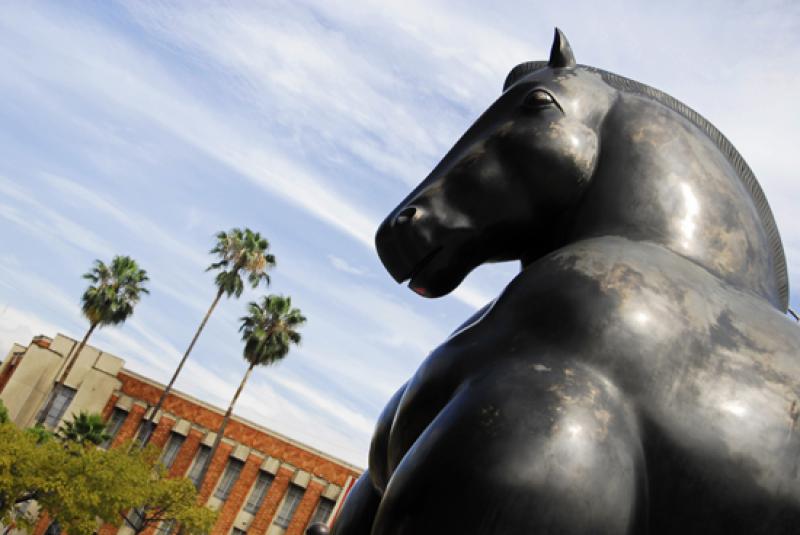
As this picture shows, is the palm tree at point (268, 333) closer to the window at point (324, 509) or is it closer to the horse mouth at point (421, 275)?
the window at point (324, 509)

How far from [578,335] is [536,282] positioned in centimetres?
19

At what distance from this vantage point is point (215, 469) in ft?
122

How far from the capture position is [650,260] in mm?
1690

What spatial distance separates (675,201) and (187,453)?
127 ft

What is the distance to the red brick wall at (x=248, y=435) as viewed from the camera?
3650 centimetres

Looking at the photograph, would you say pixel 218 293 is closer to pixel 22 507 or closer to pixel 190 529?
pixel 190 529

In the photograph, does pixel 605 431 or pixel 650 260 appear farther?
pixel 650 260

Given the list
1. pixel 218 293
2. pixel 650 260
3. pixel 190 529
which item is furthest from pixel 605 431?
pixel 218 293

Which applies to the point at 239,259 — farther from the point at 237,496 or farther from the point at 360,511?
the point at 360,511

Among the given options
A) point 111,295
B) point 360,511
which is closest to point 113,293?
point 111,295

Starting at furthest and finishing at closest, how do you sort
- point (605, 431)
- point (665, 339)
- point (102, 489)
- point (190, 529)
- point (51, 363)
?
point (51, 363), point (190, 529), point (102, 489), point (665, 339), point (605, 431)

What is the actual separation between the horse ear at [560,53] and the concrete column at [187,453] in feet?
126

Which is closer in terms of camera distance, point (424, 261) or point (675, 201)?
point (675, 201)

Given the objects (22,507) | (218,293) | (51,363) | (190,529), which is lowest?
(22,507)
